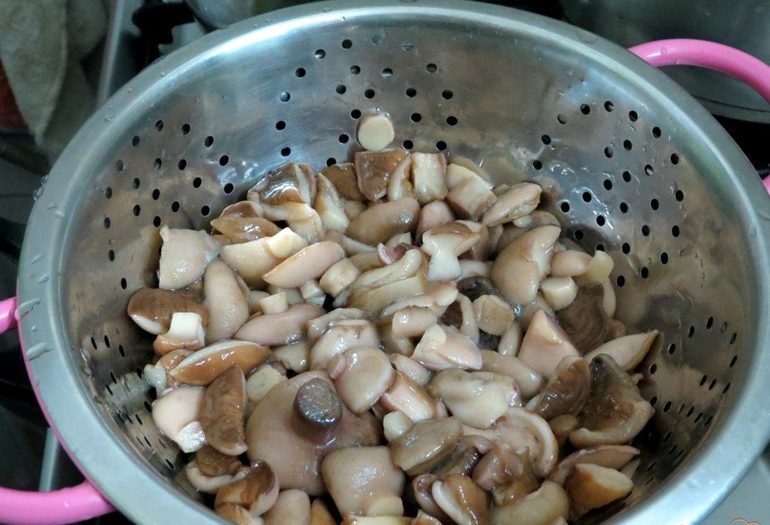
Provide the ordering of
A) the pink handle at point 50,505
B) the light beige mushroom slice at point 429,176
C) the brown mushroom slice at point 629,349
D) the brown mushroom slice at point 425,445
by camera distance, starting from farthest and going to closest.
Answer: the light beige mushroom slice at point 429,176 < the brown mushroom slice at point 629,349 < the brown mushroom slice at point 425,445 < the pink handle at point 50,505

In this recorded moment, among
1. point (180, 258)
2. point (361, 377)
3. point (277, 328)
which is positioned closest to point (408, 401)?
point (361, 377)

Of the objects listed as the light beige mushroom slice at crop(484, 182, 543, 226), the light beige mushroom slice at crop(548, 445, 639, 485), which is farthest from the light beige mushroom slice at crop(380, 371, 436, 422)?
the light beige mushroom slice at crop(484, 182, 543, 226)

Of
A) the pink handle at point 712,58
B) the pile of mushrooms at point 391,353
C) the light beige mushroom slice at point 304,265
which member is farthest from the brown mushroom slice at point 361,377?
the pink handle at point 712,58

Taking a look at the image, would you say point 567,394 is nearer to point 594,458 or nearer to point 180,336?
point 594,458

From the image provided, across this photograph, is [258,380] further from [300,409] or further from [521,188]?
[521,188]

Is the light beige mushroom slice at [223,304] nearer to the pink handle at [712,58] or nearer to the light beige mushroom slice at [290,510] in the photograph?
the light beige mushroom slice at [290,510]

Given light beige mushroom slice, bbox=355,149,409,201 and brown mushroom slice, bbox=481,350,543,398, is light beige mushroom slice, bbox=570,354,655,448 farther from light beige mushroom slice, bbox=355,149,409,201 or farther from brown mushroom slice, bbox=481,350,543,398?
light beige mushroom slice, bbox=355,149,409,201
